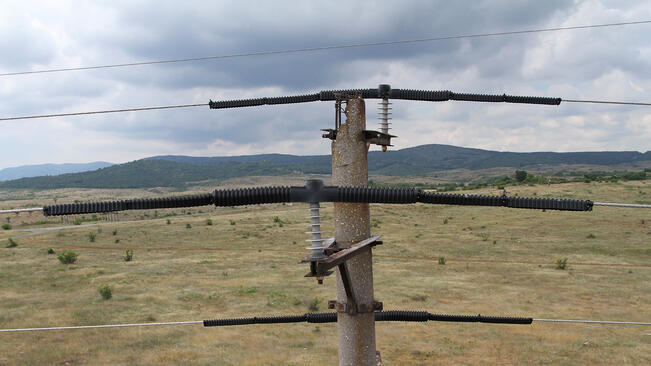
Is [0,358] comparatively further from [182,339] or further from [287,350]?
[287,350]

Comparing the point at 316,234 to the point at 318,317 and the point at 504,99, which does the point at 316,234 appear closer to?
the point at 318,317

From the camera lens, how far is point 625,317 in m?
21.2

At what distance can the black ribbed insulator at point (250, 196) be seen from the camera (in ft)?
18.0

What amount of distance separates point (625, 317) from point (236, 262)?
2539 centimetres

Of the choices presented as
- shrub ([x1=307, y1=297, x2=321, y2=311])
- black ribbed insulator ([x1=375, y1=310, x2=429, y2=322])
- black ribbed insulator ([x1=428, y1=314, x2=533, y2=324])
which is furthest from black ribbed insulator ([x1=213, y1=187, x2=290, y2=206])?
shrub ([x1=307, y1=297, x2=321, y2=311])

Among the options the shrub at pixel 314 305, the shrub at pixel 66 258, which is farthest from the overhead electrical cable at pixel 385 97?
the shrub at pixel 66 258

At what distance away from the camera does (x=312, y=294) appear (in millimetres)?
25328

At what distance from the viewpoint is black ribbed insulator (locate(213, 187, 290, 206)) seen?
5477 mm

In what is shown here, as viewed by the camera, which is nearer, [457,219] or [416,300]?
[416,300]

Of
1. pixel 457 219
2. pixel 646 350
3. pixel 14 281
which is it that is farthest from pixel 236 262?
pixel 457 219

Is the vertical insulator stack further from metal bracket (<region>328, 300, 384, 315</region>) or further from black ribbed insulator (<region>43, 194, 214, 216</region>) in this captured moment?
metal bracket (<region>328, 300, 384, 315</region>)

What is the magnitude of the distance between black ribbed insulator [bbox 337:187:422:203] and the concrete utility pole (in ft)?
3.13

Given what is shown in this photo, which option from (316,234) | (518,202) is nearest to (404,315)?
(518,202)

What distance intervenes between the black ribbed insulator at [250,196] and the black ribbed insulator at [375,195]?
74 centimetres
